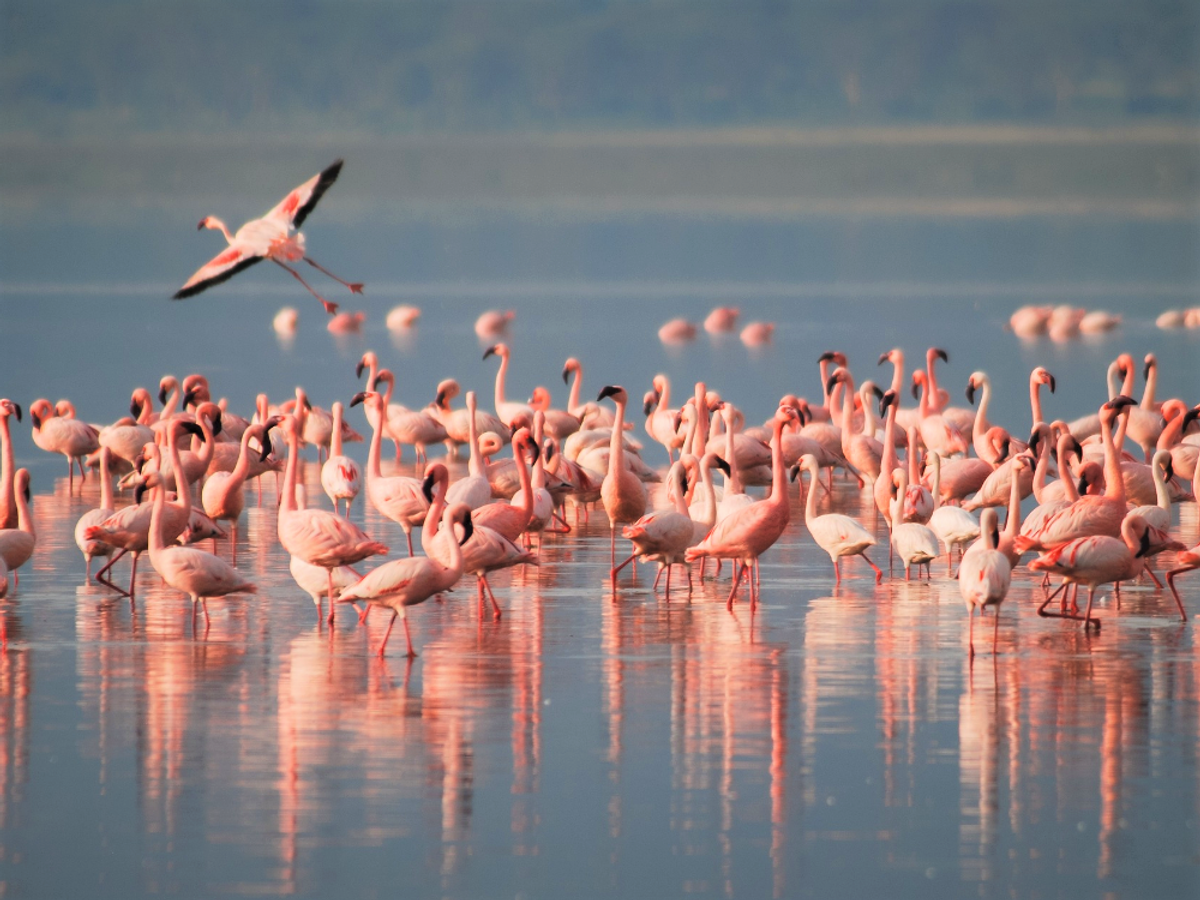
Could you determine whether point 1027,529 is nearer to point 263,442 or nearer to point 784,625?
point 784,625

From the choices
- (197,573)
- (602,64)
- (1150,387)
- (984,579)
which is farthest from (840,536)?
(602,64)

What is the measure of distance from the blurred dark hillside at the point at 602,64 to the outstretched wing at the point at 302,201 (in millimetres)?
145647

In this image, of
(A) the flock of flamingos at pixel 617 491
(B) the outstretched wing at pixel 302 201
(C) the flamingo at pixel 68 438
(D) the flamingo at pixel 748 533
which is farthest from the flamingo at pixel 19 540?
(C) the flamingo at pixel 68 438

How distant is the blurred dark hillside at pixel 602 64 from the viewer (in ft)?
520

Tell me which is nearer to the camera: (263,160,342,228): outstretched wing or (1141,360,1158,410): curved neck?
(263,160,342,228): outstretched wing

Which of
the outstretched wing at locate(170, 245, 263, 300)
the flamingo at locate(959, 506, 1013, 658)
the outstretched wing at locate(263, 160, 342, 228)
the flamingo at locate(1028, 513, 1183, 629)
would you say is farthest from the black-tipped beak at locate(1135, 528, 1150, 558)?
the outstretched wing at locate(263, 160, 342, 228)

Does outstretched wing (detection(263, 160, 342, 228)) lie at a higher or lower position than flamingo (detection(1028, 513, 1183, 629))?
higher

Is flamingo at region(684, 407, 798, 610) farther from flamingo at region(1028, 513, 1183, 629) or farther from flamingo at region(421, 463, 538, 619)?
flamingo at region(1028, 513, 1183, 629)

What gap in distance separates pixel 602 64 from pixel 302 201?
155757 millimetres

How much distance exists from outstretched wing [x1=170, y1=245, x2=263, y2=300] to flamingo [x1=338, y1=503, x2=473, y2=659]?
15.8ft

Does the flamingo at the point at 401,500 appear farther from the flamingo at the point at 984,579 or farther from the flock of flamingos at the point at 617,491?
the flamingo at the point at 984,579

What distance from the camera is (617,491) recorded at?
1245 centimetres

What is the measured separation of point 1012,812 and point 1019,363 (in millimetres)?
21269

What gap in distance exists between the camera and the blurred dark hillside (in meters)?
158
